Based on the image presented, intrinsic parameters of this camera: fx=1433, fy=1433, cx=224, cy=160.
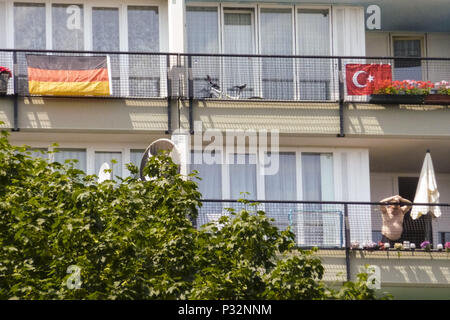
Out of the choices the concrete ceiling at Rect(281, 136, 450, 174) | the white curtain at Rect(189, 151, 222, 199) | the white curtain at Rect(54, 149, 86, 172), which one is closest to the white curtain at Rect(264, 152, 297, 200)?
the concrete ceiling at Rect(281, 136, 450, 174)

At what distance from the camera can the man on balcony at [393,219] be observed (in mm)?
30656

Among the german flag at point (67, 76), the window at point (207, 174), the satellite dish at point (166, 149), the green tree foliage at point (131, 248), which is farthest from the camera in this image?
the window at point (207, 174)

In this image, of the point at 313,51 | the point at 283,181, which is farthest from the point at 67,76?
the point at 313,51

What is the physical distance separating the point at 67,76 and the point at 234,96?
3.85m

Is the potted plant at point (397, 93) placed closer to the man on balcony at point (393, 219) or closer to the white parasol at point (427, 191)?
the white parasol at point (427, 191)

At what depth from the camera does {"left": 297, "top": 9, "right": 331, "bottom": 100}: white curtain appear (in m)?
33.0

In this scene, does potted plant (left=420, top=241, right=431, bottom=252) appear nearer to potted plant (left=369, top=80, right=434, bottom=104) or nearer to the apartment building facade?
the apartment building facade

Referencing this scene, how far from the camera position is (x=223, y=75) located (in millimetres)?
32688

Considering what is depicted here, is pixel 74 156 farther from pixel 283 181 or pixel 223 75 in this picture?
pixel 283 181

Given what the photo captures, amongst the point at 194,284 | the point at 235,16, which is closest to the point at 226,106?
the point at 235,16

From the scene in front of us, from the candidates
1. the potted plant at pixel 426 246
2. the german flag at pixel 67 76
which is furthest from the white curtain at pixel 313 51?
the german flag at pixel 67 76

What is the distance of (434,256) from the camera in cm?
3053
